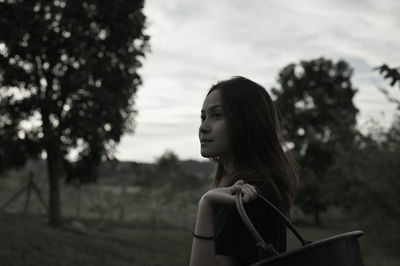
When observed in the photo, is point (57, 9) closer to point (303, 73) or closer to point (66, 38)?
point (66, 38)

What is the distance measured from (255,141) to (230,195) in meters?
0.36

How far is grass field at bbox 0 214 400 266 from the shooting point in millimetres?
11703

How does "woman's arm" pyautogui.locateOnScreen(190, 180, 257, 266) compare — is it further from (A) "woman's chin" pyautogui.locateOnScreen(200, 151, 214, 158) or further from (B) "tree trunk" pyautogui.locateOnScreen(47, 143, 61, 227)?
(B) "tree trunk" pyautogui.locateOnScreen(47, 143, 61, 227)

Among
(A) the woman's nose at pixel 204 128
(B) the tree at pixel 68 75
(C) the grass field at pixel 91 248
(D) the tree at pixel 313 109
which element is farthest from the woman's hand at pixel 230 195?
(D) the tree at pixel 313 109

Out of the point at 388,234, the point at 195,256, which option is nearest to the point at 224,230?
the point at 195,256

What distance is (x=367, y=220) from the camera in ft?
55.3

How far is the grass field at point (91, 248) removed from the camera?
11.7 meters

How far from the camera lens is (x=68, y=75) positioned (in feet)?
58.1

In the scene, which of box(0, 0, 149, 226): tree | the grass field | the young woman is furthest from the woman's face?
box(0, 0, 149, 226): tree

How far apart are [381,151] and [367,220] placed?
7.45 ft

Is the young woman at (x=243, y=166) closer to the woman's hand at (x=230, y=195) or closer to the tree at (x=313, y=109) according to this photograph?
the woman's hand at (x=230, y=195)

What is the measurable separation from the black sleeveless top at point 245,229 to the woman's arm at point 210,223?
37 millimetres

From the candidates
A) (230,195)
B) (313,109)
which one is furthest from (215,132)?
(313,109)

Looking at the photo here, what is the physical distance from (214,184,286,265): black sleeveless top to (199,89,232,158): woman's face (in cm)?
26
